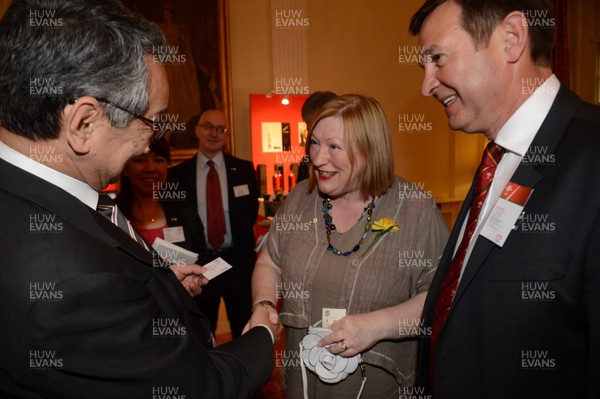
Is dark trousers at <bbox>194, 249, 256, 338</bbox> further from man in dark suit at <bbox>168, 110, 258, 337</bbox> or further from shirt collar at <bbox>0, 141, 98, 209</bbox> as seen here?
shirt collar at <bbox>0, 141, 98, 209</bbox>

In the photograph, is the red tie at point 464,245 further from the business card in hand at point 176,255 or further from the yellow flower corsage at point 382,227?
the business card in hand at point 176,255

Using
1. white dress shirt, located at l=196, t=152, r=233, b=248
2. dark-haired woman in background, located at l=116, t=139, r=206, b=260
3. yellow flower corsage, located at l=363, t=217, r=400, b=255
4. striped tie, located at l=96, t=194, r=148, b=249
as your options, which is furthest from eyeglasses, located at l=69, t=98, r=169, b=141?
white dress shirt, located at l=196, t=152, r=233, b=248

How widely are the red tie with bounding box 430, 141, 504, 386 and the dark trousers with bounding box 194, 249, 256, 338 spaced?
2.63m

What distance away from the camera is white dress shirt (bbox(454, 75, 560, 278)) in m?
1.31

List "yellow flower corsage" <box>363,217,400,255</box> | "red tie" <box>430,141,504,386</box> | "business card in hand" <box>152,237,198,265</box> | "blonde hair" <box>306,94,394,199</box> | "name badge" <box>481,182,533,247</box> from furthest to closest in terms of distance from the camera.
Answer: "business card in hand" <box>152,237,198,265</box>
"blonde hair" <box>306,94,394,199</box>
"yellow flower corsage" <box>363,217,400,255</box>
"red tie" <box>430,141,504,386</box>
"name badge" <box>481,182,533,247</box>

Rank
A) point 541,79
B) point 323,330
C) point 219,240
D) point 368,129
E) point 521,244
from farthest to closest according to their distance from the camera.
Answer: point 219,240, point 368,129, point 323,330, point 541,79, point 521,244

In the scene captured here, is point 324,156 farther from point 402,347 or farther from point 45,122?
point 45,122

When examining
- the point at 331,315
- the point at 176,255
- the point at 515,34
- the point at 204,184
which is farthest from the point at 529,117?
the point at 204,184

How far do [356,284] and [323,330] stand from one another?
0.81 ft

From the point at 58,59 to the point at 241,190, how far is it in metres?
3.16

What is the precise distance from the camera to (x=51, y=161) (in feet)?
3.70

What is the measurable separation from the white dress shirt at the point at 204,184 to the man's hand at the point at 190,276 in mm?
1942

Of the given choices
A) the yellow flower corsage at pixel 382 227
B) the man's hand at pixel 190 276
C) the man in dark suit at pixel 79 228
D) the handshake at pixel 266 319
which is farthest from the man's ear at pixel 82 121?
the yellow flower corsage at pixel 382 227

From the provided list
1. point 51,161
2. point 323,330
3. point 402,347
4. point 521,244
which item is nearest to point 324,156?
point 323,330
